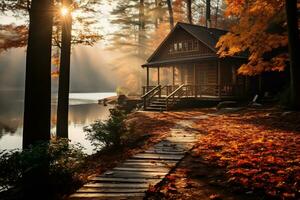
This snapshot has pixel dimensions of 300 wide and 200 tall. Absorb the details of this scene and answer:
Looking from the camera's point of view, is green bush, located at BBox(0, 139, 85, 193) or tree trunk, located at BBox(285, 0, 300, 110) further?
tree trunk, located at BBox(285, 0, 300, 110)

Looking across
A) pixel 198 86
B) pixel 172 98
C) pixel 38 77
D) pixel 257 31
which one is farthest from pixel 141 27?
pixel 38 77

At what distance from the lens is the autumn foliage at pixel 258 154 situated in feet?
18.8

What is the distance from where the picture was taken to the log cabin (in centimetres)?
2527

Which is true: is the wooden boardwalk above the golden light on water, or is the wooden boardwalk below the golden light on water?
below

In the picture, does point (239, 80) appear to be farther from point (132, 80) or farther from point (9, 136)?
point (132, 80)

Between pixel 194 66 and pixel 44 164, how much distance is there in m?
23.0

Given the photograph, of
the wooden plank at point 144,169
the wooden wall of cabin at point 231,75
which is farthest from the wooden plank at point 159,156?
the wooden wall of cabin at point 231,75

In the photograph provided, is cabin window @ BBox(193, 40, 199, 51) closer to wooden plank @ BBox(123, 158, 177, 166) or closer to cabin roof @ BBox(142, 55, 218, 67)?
cabin roof @ BBox(142, 55, 218, 67)

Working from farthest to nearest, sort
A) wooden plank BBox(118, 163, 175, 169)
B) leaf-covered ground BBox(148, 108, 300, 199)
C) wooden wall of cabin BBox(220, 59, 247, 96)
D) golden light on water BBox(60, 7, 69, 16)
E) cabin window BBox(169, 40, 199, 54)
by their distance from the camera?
cabin window BBox(169, 40, 199, 54)
wooden wall of cabin BBox(220, 59, 247, 96)
golden light on water BBox(60, 7, 69, 16)
wooden plank BBox(118, 163, 175, 169)
leaf-covered ground BBox(148, 108, 300, 199)

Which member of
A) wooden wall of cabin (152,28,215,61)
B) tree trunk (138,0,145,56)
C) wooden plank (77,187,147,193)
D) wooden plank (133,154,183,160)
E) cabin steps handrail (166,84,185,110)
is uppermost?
tree trunk (138,0,145,56)

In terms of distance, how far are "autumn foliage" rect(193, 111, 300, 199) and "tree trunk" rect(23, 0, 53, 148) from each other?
382 cm

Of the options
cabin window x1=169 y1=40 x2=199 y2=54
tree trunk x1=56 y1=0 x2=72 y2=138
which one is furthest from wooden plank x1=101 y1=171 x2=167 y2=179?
cabin window x1=169 y1=40 x2=199 y2=54

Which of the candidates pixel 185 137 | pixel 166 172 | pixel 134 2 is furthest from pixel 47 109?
pixel 134 2

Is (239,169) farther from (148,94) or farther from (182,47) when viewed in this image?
(182,47)
